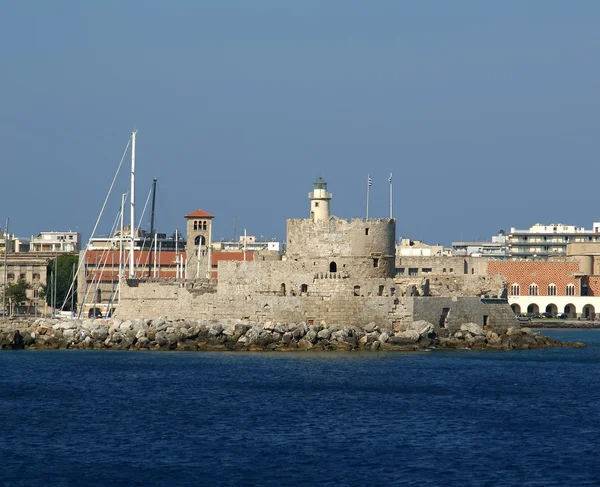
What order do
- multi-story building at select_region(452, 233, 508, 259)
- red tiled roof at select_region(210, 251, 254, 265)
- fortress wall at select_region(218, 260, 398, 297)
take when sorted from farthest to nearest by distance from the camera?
multi-story building at select_region(452, 233, 508, 259), red tiled roof at select_region(210, 251, 254, 265), fortress wall at select_region(218, 260, 398, 297)

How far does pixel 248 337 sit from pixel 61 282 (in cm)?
3170

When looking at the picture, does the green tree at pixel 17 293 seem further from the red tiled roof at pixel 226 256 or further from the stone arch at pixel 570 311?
the stone arch at pixel 570 311

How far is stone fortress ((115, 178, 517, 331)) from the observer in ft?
156

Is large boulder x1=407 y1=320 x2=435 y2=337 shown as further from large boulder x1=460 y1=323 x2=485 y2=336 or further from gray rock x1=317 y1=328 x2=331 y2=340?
gray rock x1=317 y1=328 x2=331 y2=340

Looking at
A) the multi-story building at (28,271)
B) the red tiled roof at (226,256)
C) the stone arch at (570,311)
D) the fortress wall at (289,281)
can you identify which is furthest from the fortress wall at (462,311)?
the multi-story building at (28,271)

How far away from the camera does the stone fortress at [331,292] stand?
47688 millimetres

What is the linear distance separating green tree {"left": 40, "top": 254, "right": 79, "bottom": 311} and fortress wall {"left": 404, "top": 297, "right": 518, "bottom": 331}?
94.8 ft

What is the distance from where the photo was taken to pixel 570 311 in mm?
80750

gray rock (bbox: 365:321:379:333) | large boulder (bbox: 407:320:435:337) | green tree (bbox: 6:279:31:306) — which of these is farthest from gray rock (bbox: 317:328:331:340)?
green tree (bbox: 6:279:31:306)

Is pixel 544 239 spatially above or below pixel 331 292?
above

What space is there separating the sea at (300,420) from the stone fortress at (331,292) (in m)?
2.50

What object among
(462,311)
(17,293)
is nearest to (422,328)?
(462,311)

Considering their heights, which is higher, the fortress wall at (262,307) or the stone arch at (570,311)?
the stone arch at (570,311)

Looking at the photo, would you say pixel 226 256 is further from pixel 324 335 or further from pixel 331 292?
pixel 324 335
